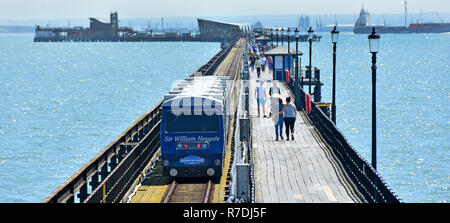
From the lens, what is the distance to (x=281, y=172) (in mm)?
19422

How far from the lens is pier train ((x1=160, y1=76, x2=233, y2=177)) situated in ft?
66.3

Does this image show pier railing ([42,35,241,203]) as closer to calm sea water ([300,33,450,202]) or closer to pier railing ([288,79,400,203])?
pier railing ([288,79,400,203])

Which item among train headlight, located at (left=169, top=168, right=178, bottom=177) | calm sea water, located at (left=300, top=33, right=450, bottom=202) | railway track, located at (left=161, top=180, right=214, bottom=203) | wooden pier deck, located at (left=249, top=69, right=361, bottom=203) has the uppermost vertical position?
wooden pier deck, located at (left=249, top=69, right=361, bottom=203)

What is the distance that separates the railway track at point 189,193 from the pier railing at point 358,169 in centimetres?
412

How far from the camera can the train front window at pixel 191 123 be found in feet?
66.6

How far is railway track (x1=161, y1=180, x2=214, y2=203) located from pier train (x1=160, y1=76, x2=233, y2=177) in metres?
0.35

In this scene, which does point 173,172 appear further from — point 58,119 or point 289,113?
point 58,119

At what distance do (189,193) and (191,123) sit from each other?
87.9 inches

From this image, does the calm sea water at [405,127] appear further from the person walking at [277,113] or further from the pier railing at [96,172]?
the pier railing at [96,172]

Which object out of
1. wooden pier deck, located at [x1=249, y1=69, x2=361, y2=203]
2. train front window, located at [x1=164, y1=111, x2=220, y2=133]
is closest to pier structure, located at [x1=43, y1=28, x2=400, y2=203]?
wooden pier deck, located at [x1=249, y1=69, x2=361, y2=203]

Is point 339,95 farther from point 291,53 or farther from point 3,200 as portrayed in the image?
point 3,200

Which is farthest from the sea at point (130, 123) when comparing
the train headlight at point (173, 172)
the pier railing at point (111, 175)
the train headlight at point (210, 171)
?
the train headlight at point (173, 172)

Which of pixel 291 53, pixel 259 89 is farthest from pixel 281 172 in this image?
pixel 291 53

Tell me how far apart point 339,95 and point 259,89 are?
6366 centimetres
